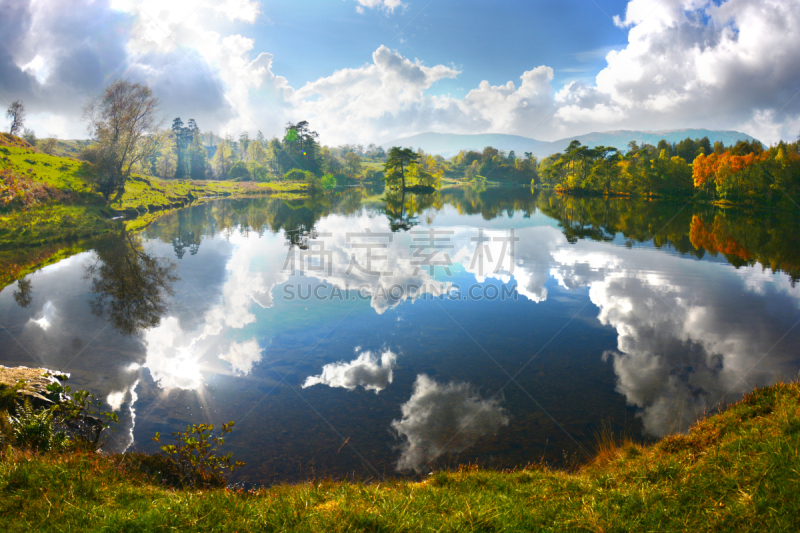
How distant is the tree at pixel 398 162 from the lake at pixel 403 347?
70.9 m

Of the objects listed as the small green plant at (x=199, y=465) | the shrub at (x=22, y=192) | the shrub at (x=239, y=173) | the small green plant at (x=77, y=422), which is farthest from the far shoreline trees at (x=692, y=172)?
the shrub at (x=239, y=173)

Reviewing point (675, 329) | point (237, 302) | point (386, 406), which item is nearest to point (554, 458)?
point (386, 406)

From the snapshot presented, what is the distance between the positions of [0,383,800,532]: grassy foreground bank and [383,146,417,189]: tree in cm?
8554

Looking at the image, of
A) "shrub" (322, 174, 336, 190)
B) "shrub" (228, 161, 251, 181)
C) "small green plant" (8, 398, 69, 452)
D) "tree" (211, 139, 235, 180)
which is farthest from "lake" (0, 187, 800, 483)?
"tree" (211, 139, 235, 180)

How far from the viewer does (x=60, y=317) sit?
10930mm

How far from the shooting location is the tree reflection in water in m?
11.0

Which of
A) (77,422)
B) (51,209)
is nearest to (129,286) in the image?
(77,422)

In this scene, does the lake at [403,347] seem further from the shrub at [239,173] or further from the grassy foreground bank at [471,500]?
the shrub at [239,173]

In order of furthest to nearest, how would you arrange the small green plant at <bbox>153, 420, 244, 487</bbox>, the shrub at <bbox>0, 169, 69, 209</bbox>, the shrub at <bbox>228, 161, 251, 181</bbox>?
the shrub at <bbox>228, 161, 251, 181</bbox>, the shrub at <bbox>0, 169, 69, 209</bbox>, the small green plant at <bbox>153, 420, 244, 487</bbox>

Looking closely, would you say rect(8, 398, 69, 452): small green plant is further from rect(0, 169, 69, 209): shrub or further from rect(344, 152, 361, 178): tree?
rect(344, 152, 361, 178): tree

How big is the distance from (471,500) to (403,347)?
545cm

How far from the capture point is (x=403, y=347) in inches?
368

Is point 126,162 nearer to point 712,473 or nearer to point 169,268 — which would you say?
point 169,268

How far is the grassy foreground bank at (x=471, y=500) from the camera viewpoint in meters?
3.24
